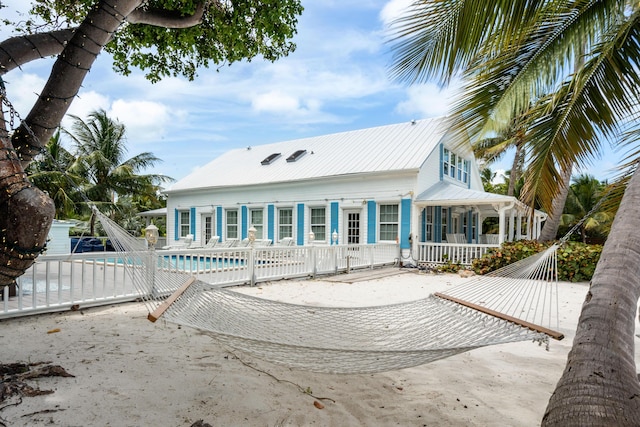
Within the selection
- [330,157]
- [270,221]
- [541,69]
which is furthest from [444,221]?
[541,69]

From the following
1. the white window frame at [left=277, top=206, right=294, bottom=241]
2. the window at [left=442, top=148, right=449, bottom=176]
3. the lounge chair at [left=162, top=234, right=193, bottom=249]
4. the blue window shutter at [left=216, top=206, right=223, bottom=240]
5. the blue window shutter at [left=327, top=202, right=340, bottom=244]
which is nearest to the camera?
the blue window shutter at [left=327, top=202, right=340, bottom=244]

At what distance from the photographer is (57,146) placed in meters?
17.9

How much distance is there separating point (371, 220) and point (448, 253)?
246cm

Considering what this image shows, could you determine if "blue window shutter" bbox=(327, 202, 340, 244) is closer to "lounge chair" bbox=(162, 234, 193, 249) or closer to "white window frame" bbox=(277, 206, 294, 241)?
"white window frame" bbox=(277, 206, 294, 241)

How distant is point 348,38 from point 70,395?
18.3 ft

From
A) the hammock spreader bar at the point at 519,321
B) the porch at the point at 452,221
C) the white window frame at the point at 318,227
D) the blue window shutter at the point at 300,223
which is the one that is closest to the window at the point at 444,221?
the porch at the point at 452,221

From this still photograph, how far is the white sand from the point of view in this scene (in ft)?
7.75

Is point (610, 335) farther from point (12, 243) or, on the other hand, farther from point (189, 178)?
point (189, 178)

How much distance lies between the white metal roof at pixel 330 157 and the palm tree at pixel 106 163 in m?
4.09

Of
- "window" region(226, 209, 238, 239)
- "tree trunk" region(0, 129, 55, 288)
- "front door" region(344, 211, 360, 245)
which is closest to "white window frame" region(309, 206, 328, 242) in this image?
"front door" region(344, 211, 360, 245)

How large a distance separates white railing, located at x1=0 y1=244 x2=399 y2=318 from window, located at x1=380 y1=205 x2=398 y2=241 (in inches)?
20.8

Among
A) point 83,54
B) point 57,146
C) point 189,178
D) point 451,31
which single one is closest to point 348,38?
point 451,31

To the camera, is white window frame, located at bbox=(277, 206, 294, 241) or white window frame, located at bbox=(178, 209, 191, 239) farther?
white window frame, located at bbox=(178, 209, 191, 239)

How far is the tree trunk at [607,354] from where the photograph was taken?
91cm
